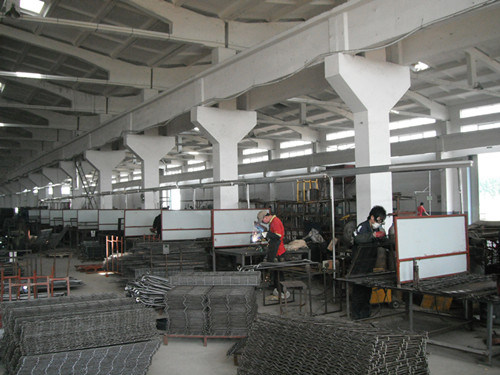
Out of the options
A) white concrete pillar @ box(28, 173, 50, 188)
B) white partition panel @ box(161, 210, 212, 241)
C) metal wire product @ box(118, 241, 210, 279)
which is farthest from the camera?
white concrete pillar @ box(28, 173, 50, 188)

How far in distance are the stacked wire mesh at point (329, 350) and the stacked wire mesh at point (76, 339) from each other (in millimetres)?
1266

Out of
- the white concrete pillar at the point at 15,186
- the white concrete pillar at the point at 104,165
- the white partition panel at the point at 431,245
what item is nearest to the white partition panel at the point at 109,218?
the white concrete pillar at the point at 104,165

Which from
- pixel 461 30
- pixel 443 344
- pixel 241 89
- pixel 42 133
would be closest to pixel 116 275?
pixel 241 89

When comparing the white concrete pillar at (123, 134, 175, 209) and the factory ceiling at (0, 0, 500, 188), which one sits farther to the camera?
the white concrete pillar at (123, 134, 175, 209)

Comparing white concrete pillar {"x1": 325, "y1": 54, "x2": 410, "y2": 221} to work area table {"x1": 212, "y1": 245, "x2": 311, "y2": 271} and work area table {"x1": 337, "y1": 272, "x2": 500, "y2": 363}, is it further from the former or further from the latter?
work area table {"x1": 212, "y1": 245, "x2": 311, "y2": 271}

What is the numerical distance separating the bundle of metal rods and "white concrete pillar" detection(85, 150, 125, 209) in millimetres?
14733

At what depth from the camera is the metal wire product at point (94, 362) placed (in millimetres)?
4750

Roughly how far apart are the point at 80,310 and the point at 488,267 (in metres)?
7.04

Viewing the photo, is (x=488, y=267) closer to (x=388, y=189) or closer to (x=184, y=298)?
(x=388, y=189)

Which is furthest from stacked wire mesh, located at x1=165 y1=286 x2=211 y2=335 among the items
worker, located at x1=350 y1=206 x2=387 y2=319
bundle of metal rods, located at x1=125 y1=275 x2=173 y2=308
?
worker, located at x1=350 y1=206 x2=387 y2=319

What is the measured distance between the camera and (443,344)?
19.2 ft

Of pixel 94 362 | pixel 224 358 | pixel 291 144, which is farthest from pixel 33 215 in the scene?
pixel 94 362

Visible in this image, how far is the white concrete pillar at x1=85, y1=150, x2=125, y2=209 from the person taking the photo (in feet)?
73.6

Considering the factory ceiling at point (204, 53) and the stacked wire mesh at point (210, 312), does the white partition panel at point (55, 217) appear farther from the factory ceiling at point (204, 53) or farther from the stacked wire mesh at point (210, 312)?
the stacked wire mesh at point (210, 312)
